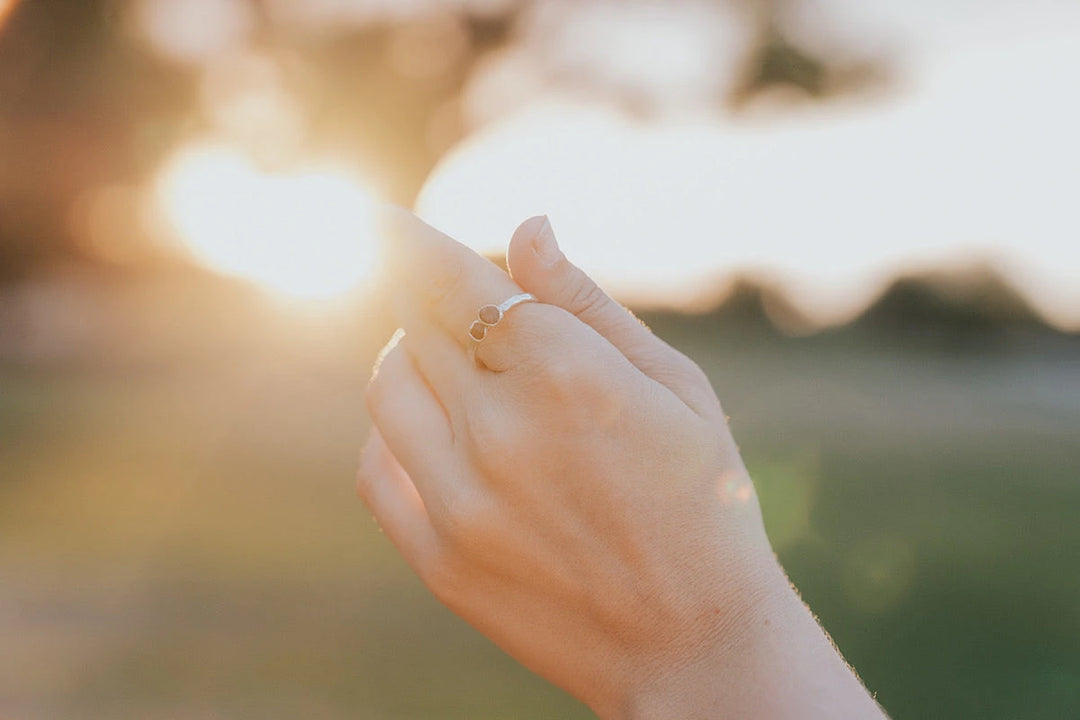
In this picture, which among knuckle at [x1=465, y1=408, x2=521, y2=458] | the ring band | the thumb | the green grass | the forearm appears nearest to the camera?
the forearm

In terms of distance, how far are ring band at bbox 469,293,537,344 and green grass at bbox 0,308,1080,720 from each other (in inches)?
183

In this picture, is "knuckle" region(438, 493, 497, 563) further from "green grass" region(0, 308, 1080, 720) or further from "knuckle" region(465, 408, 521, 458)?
"green grass" region(0, 308, 1080, 720)

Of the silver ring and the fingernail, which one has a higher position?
the fingernail

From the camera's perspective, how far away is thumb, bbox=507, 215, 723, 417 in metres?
2.19

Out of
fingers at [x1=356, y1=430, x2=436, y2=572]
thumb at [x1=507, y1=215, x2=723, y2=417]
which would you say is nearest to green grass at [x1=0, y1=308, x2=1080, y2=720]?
fingers at [x1=356, y1=430, x2=436, y2=572]

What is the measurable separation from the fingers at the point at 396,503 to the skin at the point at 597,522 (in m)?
0.01

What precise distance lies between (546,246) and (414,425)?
55 centimetres

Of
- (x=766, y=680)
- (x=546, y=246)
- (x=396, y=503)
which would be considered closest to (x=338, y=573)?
(x=396, y=503)

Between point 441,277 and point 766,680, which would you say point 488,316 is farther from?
point 766,680

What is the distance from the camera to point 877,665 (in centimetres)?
711

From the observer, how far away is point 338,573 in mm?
9406

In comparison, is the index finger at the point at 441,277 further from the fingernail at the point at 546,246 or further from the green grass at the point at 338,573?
the green grass at the point at 338,573

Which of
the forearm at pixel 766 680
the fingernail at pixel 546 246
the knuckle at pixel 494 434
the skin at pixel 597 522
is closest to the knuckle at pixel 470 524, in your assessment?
the skin at pixel 597 522

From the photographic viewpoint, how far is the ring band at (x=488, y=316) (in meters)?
2.08
